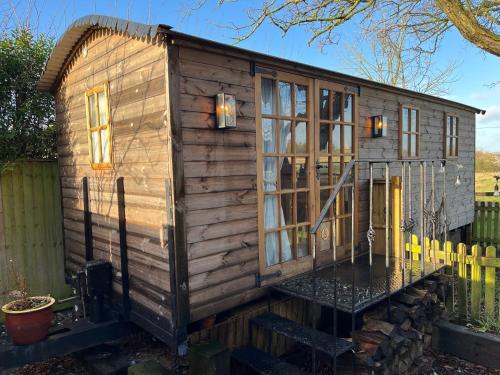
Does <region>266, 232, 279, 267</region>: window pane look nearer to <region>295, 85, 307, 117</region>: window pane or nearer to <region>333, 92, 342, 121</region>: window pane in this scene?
<region>295, 85, 307, 117</region>: window pane

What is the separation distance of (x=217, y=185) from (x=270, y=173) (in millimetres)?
737

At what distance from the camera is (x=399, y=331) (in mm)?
3406

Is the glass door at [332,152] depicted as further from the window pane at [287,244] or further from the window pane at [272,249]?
the window pane at [272,249]

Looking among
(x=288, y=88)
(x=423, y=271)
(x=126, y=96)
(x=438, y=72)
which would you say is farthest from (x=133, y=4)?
(x=438, y=72)

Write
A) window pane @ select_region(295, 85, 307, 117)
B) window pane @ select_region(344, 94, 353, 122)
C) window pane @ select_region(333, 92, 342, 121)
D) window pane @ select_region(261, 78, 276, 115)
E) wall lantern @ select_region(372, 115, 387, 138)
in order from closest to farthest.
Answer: window pane @ select_region(261, 78, 276, 115) → window pane @ select_region(295, 85, 307, 117) → window pane @ select_region(333, 92, 342, 121) → window pane @ select_region(344, 94, 353, 122) → wall lantern @ select_region(372, 115, 387, 138)

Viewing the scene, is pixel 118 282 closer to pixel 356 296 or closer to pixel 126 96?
pixel 126 96

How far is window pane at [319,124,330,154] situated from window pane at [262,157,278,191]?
0.80m

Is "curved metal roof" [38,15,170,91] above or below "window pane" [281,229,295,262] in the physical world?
above

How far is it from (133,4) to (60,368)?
433cm

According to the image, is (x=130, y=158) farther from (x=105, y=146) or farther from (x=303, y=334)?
(x=303, y=334)

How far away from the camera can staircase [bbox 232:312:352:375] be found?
2.93 meters

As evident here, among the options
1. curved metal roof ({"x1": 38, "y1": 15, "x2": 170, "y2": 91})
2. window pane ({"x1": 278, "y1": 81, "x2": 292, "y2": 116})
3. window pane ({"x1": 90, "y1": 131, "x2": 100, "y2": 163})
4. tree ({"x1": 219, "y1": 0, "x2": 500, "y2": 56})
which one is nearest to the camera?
curved metal roof ({"x1": 38, "y1": 15, "x2": 170, "y2": 91})

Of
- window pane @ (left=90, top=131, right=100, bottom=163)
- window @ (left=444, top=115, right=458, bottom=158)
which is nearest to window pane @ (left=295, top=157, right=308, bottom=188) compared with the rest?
window pane @ (left=90, top=131, right=100, bottom=163)

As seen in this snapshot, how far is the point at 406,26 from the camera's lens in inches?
305
